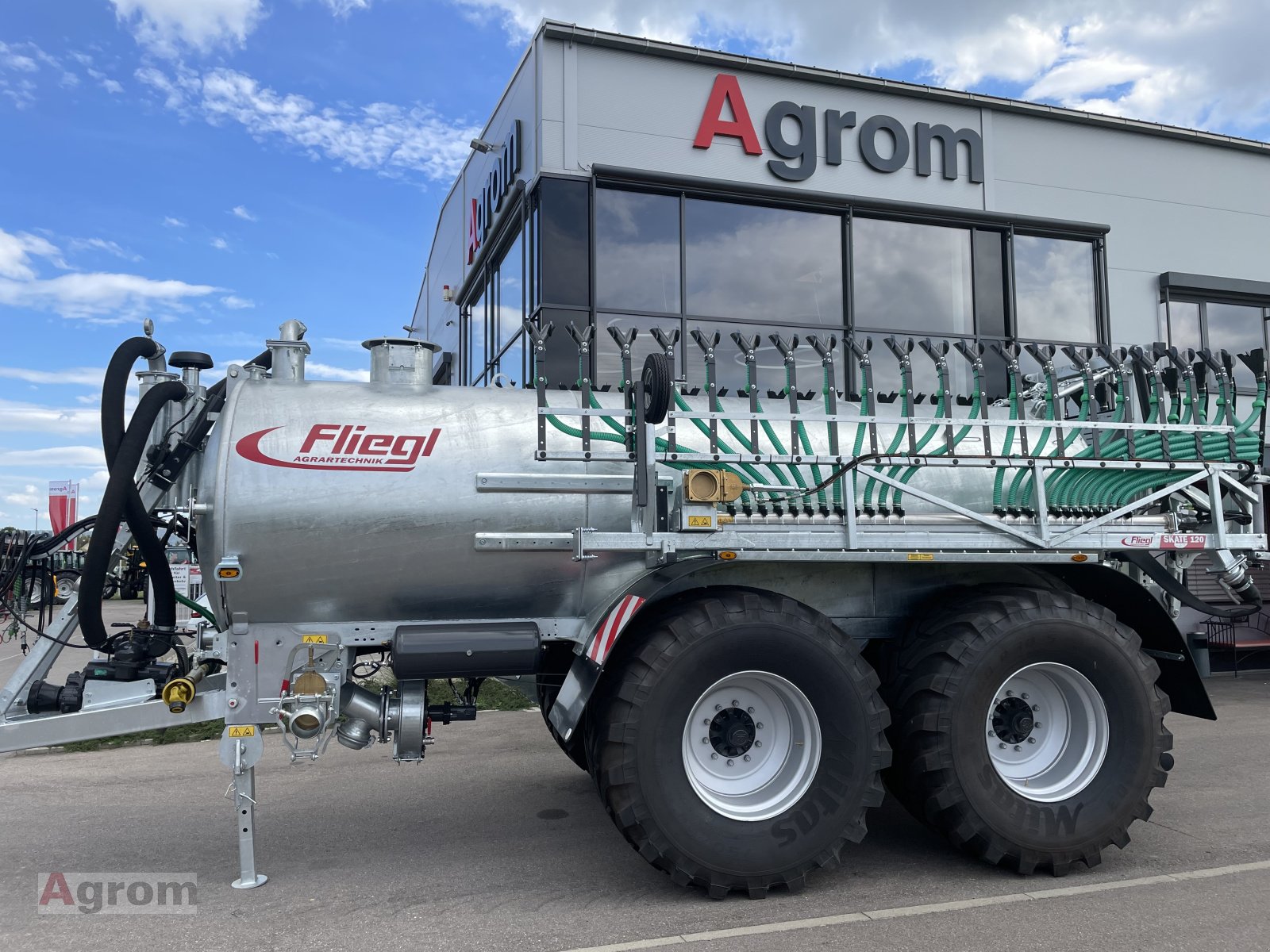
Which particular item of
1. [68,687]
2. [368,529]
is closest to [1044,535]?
[368,529]

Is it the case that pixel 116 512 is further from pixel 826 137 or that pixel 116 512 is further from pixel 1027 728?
pixel 826 137

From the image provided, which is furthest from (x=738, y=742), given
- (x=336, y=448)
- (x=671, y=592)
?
(x=336, y=448)

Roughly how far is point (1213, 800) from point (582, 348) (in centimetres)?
507

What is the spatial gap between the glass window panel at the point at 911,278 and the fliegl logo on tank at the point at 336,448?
713cm

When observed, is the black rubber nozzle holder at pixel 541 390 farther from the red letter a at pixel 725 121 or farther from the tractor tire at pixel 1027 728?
the red letter a at pixel 725 121

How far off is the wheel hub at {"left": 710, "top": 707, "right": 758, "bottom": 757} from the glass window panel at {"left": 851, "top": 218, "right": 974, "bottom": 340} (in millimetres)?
6795

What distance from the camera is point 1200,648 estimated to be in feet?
37.9

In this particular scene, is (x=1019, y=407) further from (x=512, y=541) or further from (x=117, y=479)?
(x=117, y=479)

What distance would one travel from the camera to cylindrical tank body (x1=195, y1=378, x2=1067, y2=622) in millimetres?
4328

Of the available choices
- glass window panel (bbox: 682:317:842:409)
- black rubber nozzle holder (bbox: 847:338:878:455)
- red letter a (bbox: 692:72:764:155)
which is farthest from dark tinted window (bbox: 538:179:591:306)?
black rubber nozzle holder (bbox: 847:338:878:455)

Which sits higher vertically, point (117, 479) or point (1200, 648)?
point (117, 479)

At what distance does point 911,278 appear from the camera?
10.7m

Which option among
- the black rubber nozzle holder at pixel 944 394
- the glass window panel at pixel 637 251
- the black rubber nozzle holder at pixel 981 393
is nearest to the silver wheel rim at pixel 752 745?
the black rubber nozzle holder at pixel 944 394

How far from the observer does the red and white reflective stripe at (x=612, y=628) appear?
4316 mm
